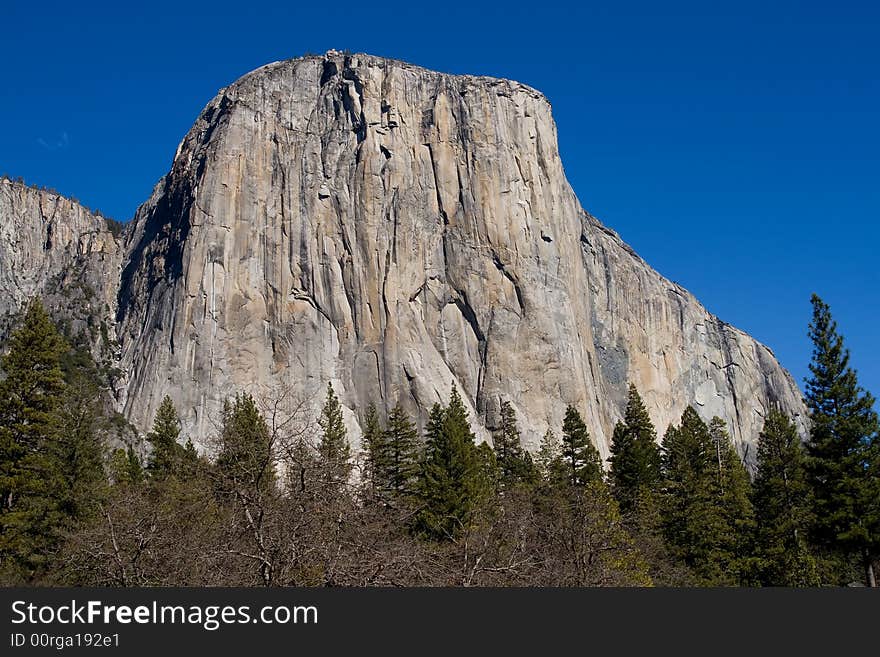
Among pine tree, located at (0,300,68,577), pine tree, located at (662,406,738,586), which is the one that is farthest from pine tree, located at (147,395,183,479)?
pine tree, located at (662,406,738,586)

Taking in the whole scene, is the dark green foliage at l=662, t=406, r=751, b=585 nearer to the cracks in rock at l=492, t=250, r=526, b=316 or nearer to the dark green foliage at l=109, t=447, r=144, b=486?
the dark green foliage at l=109, t=447, r=144, b=486

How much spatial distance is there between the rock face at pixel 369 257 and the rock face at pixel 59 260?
26.1ft

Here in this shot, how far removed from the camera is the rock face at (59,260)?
104m

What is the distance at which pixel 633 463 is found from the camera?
1962 inches

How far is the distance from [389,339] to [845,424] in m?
56.1

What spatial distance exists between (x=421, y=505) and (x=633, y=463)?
102 feet

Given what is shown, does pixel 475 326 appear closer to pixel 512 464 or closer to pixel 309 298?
pixel 309 298

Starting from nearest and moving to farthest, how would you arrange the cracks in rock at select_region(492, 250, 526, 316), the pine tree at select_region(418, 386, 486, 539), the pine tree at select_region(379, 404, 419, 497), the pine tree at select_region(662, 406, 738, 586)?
the pine tree at select_region(662, 406, 738, 586)
the pine tree at select_region(418, 386, 486, 539)
the pine tree at select_region(379, 404, 419, 497)
the cracks in rock at select_region(492, 250, 526, 316)

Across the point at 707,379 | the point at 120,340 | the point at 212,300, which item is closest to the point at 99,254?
the point at 120,340

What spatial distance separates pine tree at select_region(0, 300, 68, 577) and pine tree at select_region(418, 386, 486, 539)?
14717 millimetres

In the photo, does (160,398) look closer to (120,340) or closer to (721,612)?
(120,340)

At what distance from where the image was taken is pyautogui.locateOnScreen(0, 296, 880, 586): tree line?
51.3 ft

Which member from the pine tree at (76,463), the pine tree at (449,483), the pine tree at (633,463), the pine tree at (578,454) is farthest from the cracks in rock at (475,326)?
the pine tree at (76,463)

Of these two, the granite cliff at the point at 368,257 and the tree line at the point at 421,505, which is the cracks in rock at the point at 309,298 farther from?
the tree line at the point at 421,505
